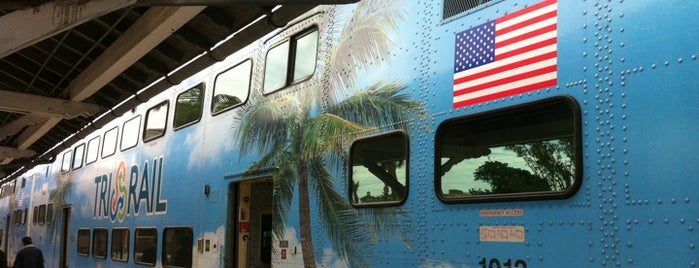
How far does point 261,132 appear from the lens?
236 inches

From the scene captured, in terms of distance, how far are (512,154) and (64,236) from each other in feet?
41.3

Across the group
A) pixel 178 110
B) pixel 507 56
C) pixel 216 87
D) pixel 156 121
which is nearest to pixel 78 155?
pixel 156 121

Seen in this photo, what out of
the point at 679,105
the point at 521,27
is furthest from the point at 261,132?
the point at 679,105

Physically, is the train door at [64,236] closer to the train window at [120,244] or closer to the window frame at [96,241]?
the window frame at [96,241]

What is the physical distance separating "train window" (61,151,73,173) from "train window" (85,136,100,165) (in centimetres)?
161

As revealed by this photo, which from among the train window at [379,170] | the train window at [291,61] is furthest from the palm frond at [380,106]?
the train window at [291,61]

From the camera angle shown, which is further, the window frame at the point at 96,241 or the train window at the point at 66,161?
the train window at the point at 66,161

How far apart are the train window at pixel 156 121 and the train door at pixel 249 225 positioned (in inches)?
92.6

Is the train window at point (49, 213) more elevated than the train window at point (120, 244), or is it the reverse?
the train window at point (49, 213)

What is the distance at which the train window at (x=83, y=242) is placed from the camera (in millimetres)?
11305

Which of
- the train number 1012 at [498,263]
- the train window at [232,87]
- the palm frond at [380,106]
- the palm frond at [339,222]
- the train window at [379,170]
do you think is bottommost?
the train number 1012 at [498,263]

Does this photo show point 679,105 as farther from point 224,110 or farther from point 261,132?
point 224,110

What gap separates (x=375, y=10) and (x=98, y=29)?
2971 millimetres

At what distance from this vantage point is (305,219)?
5.27 metres
